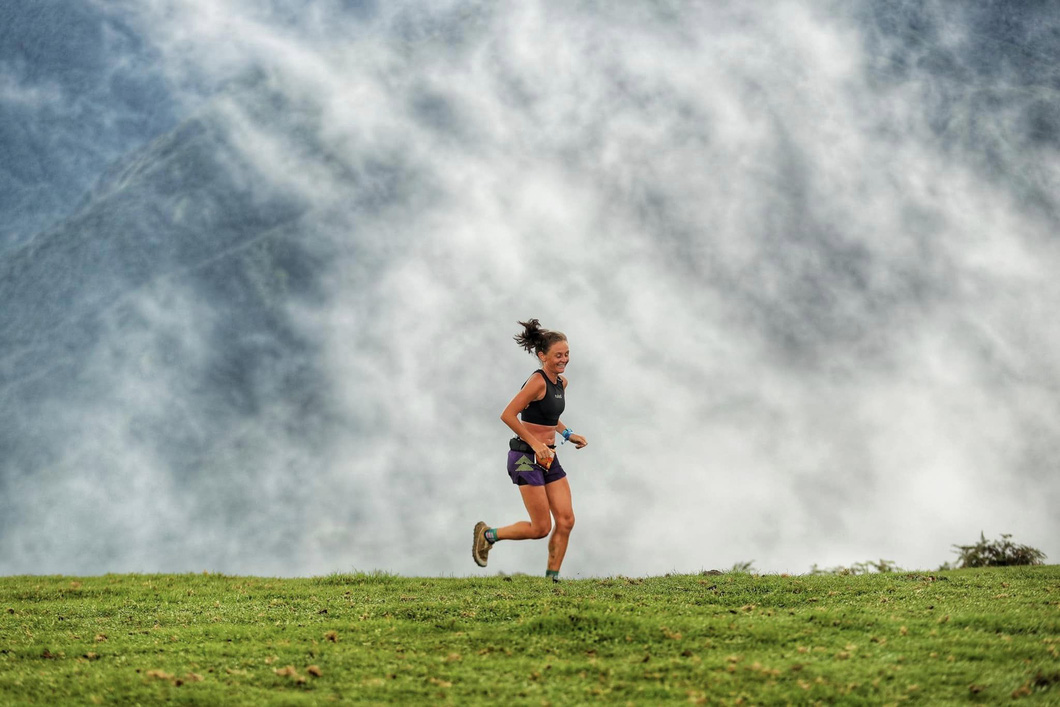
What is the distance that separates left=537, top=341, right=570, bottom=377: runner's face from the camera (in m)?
14.3

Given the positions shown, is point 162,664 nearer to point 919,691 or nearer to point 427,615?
point 427,615

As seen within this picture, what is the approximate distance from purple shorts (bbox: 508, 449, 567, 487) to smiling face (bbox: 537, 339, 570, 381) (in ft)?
4.14

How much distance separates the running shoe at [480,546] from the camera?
1484 cm

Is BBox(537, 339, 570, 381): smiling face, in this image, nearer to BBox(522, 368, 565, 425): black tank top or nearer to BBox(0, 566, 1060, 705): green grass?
BBox(522, 368, 565, 425): black tank top

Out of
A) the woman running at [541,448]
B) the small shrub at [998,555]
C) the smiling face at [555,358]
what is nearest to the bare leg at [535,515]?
the woman running at [541,448]

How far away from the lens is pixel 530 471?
552 inches

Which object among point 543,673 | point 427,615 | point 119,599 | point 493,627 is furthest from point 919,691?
point 119,599

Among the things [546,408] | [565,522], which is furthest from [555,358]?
[565,522]

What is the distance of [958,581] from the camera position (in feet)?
47.0

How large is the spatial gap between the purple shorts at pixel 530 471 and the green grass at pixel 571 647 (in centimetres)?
153

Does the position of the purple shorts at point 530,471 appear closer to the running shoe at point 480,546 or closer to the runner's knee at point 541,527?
the runner's knee at point 541,527

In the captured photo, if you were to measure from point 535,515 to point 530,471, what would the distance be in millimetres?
634

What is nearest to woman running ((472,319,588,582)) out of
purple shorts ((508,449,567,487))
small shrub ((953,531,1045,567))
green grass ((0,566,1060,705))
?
purple shorts ((508,449,567,487))

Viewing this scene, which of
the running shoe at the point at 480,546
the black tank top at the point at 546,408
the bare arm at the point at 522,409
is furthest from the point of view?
the running shoe at the point at 480,546
